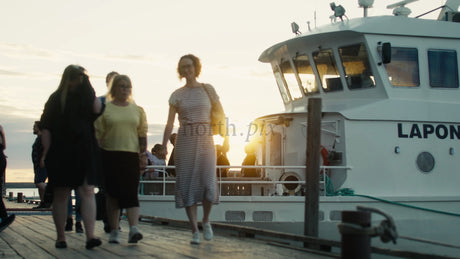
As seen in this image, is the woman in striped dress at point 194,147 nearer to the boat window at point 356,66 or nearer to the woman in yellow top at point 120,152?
the woman in yellow top at point 120,152

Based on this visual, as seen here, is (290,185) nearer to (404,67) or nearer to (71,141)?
(404,67)

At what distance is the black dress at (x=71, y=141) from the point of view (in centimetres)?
552

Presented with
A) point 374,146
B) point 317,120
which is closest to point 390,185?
point 374,146

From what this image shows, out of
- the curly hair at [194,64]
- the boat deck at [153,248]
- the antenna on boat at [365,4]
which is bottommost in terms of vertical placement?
the boat deck at [153,248]

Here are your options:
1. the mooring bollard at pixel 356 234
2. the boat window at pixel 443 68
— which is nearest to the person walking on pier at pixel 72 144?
the mooring bollard at pixel 356 234

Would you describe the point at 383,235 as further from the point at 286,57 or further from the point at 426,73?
the point at 286,57

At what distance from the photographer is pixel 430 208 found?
38.1 feet

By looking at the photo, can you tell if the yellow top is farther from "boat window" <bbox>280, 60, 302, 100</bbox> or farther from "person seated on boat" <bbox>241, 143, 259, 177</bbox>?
"boat window" <bbox>280, 60, 302, 100</bbox>

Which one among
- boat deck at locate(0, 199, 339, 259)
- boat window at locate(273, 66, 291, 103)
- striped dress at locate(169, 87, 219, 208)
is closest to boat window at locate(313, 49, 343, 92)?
boat window at locate(273, 66, 291, 103)

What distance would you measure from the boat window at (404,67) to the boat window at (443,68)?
1.04 feet

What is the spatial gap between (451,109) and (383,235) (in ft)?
28.7

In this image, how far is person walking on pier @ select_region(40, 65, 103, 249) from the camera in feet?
18.1

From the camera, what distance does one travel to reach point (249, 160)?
13.4 meters

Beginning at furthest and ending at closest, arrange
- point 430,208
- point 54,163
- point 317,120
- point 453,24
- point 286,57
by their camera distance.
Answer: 1. point 286,57
2. point 453,24
3. point 430,208
4. point 317,120
5. point 54,163
